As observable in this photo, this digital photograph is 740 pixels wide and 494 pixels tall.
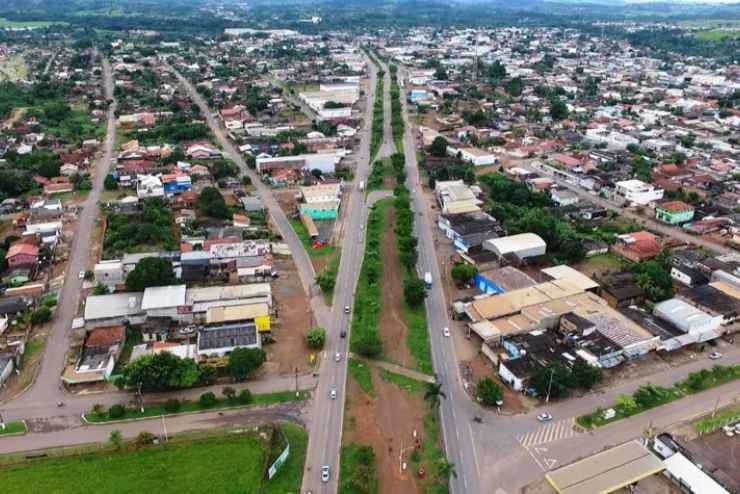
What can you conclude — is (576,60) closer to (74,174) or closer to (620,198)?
(620,198)

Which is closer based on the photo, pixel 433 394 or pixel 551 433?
pixel 551 433

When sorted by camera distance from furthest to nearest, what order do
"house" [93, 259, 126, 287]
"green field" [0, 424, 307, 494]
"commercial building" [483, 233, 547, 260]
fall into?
"commercial building" [483, 233, 547, 260] → "house" [93, 259, 126, 287] → "green field" [0, 424, 307, 494]

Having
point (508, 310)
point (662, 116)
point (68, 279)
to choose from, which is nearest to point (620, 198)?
point (508, 310)

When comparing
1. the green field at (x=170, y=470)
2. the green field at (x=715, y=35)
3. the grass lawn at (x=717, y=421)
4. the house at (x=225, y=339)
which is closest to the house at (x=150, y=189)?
the house at (x=225, y=339)

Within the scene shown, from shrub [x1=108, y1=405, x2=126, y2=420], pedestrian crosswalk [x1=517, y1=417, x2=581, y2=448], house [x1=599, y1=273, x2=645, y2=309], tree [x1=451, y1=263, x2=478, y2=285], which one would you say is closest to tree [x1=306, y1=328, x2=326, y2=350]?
shrub [x1=108, y1=405, x2=126, y2=420]

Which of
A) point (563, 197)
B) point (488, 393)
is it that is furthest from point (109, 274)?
point (563, 197)

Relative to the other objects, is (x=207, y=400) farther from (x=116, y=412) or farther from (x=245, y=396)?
(x=116, y=412)

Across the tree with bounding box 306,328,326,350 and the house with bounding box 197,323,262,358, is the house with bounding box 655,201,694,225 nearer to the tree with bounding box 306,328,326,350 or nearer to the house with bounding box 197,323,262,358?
the tree with bounding box 306,328,326,350
